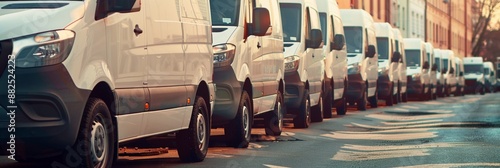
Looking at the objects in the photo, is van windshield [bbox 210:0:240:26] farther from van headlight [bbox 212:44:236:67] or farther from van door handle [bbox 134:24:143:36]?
van door handle [bbox 134:24:143:36]

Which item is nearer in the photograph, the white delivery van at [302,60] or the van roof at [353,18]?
the white delivery van at [302,60]

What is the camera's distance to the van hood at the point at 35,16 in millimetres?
8141

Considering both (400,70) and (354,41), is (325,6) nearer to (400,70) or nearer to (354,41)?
(354,41)

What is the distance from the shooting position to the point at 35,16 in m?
8.29

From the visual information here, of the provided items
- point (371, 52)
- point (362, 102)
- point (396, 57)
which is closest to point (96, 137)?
point (362, 102)

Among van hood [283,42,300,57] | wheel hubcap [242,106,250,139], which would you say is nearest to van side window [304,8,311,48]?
van hood [283,42,300,57]

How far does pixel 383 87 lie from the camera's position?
33125mm

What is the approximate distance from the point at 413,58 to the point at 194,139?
103 feet

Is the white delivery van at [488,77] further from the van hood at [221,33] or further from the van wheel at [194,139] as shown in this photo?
the van wheel at [194,139]

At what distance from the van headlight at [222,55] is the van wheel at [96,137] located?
395 centimetres

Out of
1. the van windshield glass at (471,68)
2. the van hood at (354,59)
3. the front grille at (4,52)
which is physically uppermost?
the front grille at (4,52)

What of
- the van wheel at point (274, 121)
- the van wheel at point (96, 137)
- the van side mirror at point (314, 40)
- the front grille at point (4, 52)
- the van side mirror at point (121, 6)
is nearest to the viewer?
the front grille at point (4, 52)

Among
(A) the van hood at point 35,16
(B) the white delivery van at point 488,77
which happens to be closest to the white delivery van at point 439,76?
(B) the white delivery van at point 488,77

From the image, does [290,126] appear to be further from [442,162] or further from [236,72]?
[442,162]
